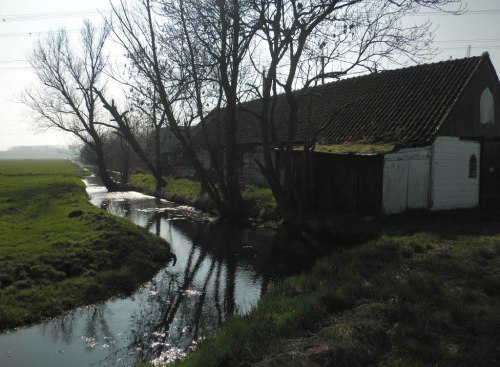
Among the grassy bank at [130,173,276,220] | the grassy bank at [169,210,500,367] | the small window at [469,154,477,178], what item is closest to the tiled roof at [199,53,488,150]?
the small window at [469,154,477,178]

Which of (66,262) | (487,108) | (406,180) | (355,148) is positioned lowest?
(66,262)

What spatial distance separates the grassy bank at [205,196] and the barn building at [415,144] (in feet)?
6.89

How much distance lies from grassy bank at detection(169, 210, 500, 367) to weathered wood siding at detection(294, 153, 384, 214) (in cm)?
487

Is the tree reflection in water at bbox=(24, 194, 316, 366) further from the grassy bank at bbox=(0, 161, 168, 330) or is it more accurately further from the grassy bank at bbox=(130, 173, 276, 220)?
the grassy bank at bbox=(130, 173, 276, 220)

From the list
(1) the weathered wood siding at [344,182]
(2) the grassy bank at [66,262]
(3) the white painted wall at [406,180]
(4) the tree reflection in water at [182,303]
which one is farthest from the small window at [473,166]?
(2) the grassy bank at [66,262]

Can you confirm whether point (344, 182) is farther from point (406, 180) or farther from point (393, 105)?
point (393, 105)

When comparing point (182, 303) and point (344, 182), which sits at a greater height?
point (344, 182)

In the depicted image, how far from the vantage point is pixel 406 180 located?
1475 cm

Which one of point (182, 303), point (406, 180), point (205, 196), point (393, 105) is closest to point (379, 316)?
point (182, 303)

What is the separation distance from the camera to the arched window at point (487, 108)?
1712 cm

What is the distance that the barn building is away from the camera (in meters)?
14.8

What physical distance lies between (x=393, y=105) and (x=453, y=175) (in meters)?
3.88

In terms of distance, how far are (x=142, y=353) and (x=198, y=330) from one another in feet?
3.63

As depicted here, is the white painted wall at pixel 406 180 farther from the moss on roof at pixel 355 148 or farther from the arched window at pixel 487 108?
the arched window at pixel 487 108
